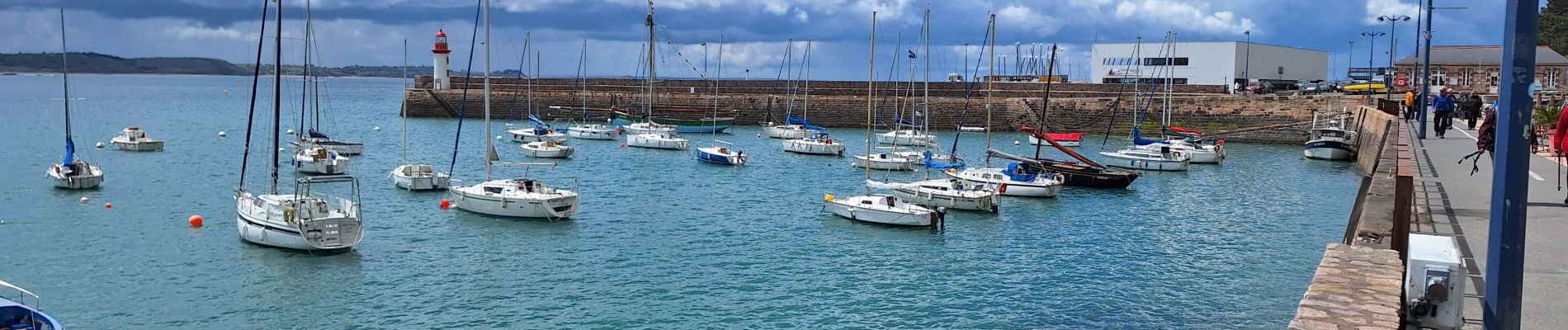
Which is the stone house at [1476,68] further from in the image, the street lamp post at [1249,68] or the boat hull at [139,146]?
the boat hull at [139,146]

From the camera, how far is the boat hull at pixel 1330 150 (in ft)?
164

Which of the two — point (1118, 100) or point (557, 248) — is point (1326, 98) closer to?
point (1118, 100)

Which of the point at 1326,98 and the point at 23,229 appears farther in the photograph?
the point at 1326,98

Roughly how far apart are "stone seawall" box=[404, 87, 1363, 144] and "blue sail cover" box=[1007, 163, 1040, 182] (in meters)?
18.2

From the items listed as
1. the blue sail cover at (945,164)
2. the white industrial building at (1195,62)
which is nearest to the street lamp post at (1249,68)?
the white industrial building at (1195,62)

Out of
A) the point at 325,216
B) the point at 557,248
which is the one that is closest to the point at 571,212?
the point at 557,248

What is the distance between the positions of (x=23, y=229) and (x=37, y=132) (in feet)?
149

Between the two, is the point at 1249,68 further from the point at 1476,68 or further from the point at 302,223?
the point at 302,223

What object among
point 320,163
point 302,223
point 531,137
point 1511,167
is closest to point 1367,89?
point 531,137

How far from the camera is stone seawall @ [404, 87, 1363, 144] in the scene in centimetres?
6606

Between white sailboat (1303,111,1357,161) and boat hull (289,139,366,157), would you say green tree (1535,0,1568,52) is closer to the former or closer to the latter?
white sailboat (1303,111,1357,161)

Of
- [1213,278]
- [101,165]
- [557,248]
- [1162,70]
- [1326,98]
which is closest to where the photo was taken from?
[1213,278]

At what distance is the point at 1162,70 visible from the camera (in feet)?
307

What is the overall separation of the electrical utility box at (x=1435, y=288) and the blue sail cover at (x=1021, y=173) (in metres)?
26.9
